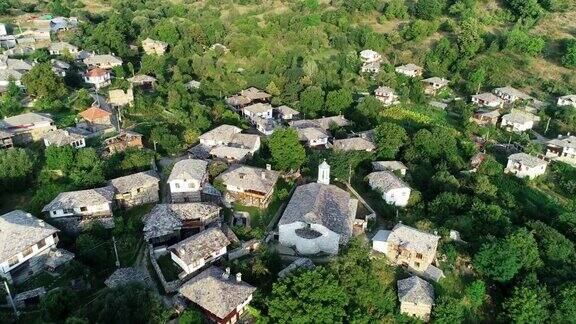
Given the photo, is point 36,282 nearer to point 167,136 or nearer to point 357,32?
point 167,136

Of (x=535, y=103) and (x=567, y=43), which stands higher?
(x=567, y=43)

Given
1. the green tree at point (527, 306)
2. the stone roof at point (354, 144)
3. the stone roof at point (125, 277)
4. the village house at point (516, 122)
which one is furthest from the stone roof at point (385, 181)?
the village house at point (516, 122)

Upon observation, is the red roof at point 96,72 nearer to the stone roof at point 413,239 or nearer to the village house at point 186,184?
the village house at point 186,184

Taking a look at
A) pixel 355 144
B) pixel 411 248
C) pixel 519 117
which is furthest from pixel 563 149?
pixel 411 248

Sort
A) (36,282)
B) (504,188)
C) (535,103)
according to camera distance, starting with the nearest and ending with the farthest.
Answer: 1. (36,282)
2. (504,188)
3. (535,103)

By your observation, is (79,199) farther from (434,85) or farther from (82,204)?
(434,85)

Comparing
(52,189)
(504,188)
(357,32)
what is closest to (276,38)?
(357,32)

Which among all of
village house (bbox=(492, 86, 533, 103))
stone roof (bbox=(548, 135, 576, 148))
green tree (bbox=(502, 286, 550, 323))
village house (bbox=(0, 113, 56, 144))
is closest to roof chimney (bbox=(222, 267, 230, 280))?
green tree (bbox=(502, 286, 550, 323))
